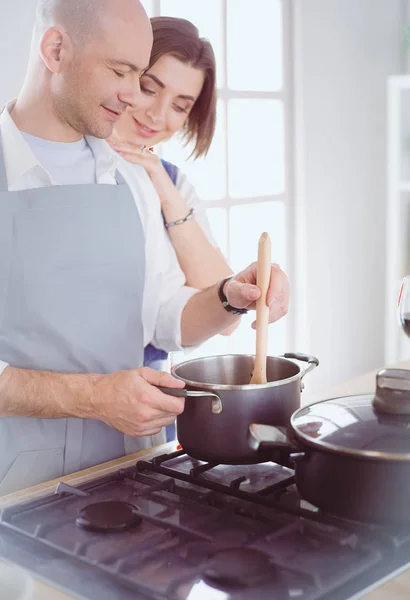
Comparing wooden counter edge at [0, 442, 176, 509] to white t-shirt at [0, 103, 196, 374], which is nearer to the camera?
wooden counter edge at [0, 442, 176, 509]

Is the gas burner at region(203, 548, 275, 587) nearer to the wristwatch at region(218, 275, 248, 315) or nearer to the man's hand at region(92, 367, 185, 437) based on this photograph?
the man's hand at region(92, 367, 185, 437)

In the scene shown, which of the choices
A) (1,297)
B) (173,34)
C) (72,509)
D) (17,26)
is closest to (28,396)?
(1,297)

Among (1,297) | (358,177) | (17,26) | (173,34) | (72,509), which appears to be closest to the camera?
(72,509)

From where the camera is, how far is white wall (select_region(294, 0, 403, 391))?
3.79m

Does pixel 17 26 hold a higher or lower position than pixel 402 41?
lower

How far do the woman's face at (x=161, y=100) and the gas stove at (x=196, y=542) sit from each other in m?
1.37

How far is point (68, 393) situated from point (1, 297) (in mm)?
290

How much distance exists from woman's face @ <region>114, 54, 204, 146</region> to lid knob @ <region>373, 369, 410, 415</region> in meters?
1.44

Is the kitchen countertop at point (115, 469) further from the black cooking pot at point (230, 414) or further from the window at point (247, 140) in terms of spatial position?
the window at point (247, 140)

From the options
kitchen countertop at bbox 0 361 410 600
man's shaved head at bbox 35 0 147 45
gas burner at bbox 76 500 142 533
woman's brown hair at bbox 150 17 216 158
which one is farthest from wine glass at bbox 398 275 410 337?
woman's brown hair at bbox 150 17 216 158

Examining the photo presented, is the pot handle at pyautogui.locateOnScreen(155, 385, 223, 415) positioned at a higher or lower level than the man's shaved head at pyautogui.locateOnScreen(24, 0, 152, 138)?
lower

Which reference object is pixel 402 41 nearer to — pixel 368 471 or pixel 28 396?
pixel 28 396

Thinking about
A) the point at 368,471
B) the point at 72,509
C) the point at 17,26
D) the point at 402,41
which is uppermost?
the point at 402,41

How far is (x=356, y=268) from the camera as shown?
13.9 feet
